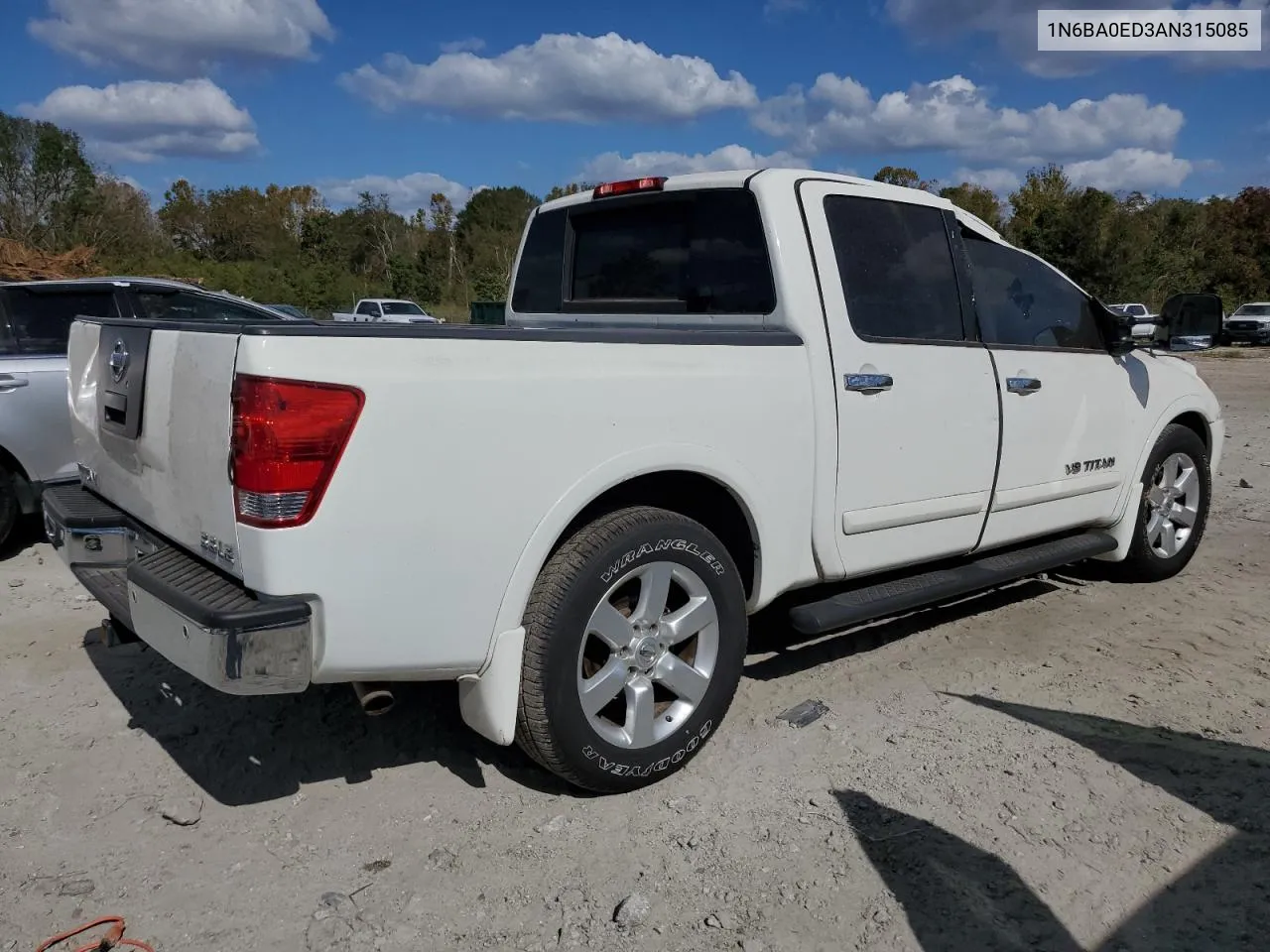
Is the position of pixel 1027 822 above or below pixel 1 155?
below

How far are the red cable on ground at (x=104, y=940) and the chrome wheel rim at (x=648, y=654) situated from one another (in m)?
1.31

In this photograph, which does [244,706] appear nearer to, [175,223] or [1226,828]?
[1226,828]

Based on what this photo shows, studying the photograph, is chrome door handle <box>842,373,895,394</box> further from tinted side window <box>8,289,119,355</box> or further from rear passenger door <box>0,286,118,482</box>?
tinted side window <box>8,289,119,355</box>

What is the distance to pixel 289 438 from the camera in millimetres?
2443

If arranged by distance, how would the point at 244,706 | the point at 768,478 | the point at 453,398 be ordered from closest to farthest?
the point at 453,398 < the point at 768,478 < the point at 244,706

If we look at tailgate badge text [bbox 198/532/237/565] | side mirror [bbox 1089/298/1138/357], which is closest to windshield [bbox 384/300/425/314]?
side mirror [bbox 1089/298/1138/357]

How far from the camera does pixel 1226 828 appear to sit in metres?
3.02

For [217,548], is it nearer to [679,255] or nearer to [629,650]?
[629,650]

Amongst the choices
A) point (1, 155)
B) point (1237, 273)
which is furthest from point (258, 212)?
point (1237, 273)

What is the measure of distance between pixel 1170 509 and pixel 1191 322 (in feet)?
3.55

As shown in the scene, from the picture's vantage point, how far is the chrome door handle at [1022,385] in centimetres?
428

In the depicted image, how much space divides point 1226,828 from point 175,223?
63928 mm

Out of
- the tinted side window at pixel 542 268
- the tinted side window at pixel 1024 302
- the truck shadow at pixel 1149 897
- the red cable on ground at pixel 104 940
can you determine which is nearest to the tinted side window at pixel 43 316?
the tinted side window at pixel 542 268

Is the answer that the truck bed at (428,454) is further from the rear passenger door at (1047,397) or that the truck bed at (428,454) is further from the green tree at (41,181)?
the green tree at (41,181)
